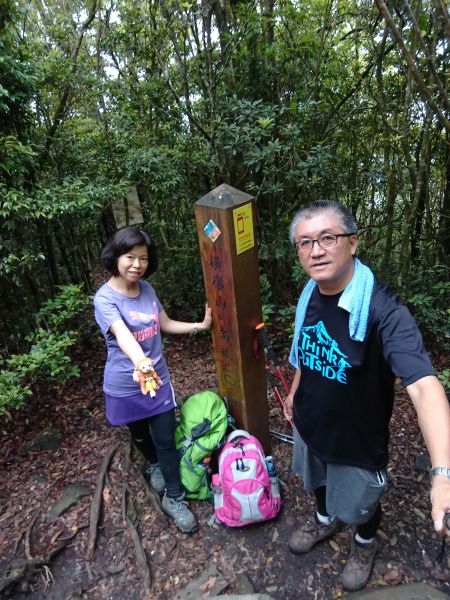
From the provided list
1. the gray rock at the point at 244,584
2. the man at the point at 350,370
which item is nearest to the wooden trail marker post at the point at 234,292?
the man at the point at 350,370

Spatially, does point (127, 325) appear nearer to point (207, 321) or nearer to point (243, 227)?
point (207, 321)

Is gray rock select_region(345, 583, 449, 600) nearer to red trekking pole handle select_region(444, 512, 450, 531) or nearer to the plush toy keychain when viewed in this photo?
red trekking pole handle select_region(444, 512, 450, 531)

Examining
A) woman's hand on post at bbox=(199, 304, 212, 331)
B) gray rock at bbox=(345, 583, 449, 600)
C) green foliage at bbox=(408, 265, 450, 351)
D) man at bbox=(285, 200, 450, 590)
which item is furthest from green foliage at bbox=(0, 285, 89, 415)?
green foliage at bbox=(408, 265, 450, 351)

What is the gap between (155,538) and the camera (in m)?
2.69

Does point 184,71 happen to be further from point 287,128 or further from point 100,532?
point 100,532

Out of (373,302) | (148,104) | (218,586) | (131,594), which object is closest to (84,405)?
(131,594)

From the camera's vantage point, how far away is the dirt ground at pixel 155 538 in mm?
2357

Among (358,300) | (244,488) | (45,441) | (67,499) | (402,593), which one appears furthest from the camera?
(45,441)

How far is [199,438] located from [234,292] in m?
1.15

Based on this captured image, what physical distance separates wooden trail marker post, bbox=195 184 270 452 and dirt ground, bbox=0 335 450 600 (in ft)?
2.57

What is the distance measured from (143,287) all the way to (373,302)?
154 centimetres

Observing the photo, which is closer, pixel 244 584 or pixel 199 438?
pixel 244 584

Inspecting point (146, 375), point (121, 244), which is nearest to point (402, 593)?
point (146, 375)

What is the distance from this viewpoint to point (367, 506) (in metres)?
1.98
